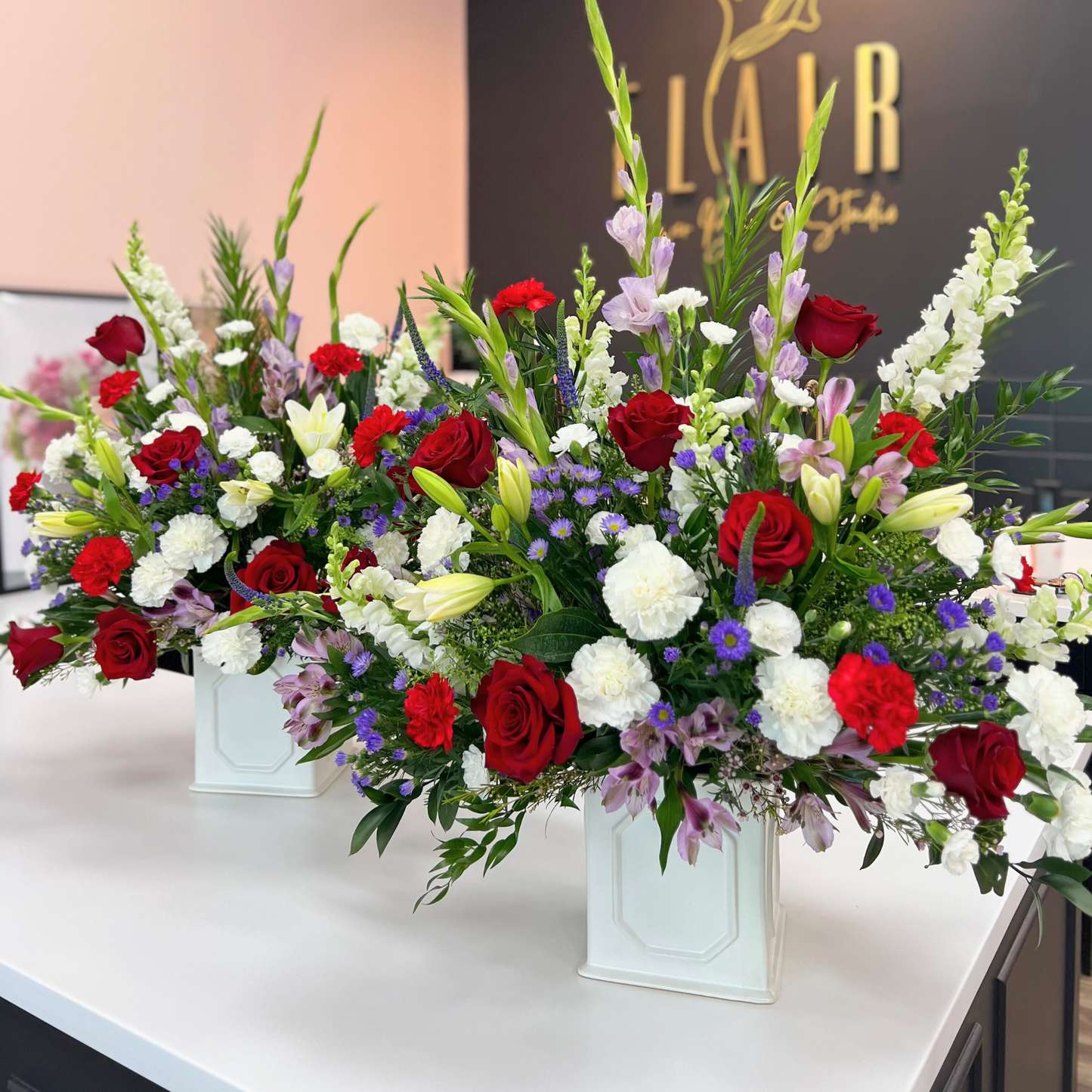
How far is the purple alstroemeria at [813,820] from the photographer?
0.73 m

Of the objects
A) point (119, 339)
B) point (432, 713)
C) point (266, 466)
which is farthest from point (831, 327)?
point (119, 339)

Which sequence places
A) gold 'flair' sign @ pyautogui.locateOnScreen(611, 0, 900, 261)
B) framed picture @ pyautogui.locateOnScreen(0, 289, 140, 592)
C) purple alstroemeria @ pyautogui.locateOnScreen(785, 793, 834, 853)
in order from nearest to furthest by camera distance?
1. purple alstroemeria @ pyautogui.locateOnScreen(785, 793, 834, 853)
2. framed picture @ pyautogui.locateOnScreen(0, 289, 140, 592)
3. gold 'flair' sign @ pyautogui.locateOnScreen(611, 0, 900, 261)

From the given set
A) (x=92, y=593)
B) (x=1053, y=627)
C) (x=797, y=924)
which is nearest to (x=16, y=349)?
(x=92, y=593)

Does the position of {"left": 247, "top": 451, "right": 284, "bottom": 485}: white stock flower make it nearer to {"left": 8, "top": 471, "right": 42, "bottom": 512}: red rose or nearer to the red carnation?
{"left": 8, "top": 471, "right": 42, "bottom": 512}: red rose

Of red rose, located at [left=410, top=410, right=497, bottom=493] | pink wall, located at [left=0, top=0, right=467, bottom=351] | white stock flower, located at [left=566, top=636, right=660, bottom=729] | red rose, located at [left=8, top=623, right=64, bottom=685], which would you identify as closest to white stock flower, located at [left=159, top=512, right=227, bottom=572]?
red rose, located at [left=8, top=623, right=64, bottom=685]

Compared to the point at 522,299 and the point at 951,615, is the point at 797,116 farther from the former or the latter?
the point at 951,615

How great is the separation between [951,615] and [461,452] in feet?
1.10

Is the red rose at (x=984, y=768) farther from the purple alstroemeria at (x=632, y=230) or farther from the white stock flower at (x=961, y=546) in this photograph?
the purple alstroemeria at (x=632, y=230)

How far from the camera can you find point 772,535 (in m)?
0.65

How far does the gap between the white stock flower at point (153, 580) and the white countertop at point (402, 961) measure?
0.26m

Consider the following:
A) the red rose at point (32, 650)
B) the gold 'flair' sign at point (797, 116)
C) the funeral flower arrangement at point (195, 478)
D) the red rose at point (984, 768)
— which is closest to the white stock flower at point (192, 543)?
the funeral flower arrangement at point (195, 478)

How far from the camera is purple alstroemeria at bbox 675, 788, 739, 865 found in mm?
716

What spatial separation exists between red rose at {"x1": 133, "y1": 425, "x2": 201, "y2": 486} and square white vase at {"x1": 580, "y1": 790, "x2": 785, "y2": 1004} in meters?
0.52

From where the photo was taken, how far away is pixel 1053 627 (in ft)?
2.44
